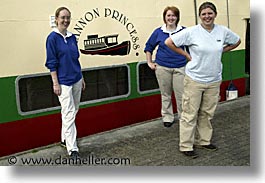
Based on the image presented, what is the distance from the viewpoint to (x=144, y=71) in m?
4.11

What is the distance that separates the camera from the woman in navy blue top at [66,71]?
324 centimetres

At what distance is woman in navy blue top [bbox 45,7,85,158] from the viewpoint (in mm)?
3240

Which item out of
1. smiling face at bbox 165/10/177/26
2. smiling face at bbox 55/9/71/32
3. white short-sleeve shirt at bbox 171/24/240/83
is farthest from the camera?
smiling face at bbox 165/10/177/26

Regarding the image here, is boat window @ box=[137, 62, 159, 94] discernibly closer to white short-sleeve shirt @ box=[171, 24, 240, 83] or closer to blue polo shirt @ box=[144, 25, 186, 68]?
blue polo shirt @ box=[144, 25, 186, 68]

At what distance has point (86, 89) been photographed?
374 centimetres

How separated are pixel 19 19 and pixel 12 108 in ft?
2.20

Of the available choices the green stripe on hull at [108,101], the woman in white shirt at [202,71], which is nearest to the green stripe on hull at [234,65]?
the green stripe on hull at [108,101]

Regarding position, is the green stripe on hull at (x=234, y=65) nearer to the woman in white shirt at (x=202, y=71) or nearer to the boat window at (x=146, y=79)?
the boat window at (x=146, y=79)

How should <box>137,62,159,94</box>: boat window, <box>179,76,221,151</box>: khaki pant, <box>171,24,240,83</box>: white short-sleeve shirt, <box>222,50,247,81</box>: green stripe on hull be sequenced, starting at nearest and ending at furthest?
<box>171,24,240,83</box>: white short-sleeve shirt, <box>179,76,221,151</box>: khaki pant, <box>137,62,159,94</box>: boat window, <box>222,50,247,81</box>: green stripe on hull

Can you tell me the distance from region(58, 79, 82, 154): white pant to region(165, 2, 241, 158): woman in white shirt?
824mm

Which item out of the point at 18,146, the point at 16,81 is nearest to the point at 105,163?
the point at 18,146

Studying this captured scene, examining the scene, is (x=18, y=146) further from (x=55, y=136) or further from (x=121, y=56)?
(x=121, y=56)

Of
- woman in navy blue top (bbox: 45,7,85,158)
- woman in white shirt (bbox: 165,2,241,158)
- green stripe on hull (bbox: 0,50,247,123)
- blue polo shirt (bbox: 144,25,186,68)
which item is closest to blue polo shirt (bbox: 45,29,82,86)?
woman in navy blue top (bbox: 45,7,85,158)

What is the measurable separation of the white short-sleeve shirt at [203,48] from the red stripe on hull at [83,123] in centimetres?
84
